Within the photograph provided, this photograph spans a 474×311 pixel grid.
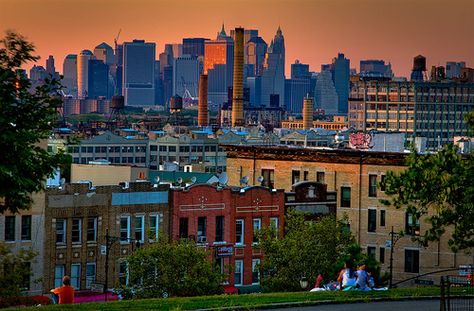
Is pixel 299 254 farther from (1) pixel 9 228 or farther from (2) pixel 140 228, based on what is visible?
(1) pixel 9 228

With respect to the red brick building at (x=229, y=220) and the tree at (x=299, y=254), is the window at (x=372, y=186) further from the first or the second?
the tree at (x=299, y=254)

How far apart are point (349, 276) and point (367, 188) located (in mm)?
48403

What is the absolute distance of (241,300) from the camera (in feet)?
144

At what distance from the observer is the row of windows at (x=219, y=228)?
79.2 m

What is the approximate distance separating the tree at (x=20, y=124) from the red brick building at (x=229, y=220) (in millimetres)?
36236

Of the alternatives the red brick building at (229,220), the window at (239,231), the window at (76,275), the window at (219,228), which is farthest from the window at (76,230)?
the window at (239,231)

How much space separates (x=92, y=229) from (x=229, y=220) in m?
10.0

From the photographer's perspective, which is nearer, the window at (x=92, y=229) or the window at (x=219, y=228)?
the window at (x=92, y=229)

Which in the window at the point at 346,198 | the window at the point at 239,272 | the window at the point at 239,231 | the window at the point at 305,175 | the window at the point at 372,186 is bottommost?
the window at the point at 239,272

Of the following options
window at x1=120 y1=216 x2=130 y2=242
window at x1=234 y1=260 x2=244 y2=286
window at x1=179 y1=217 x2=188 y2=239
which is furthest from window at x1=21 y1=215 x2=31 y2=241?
window at x1=234 y1=260 x2=244 y2=286

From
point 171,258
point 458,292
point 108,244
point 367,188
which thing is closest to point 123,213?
point 108,244

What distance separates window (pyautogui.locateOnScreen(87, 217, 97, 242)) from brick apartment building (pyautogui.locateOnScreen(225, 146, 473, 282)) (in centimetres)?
2162

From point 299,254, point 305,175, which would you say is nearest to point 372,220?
point 305,175

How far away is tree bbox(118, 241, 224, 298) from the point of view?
63.1m
